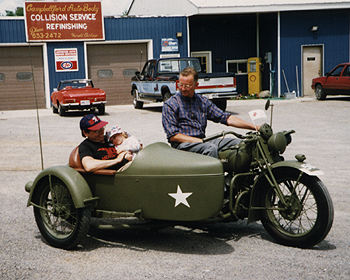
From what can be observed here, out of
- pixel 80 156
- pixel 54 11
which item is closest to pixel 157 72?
pixel 54 11

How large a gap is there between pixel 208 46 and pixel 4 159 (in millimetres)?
19478

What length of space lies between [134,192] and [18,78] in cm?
A: 2165

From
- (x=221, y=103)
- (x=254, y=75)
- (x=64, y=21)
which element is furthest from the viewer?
(x=254, y=75)

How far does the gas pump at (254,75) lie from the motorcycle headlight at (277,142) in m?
23.6

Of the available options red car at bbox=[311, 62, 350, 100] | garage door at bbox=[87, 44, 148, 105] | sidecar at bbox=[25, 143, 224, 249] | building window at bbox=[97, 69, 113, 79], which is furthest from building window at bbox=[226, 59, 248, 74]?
sidecar at bbox=[25, 143, 224, 249]

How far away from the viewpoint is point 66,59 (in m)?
25.1

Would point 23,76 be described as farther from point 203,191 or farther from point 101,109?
point 203,191

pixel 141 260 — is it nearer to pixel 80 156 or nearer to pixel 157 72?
pixel 80 156

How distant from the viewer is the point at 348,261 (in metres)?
4.23

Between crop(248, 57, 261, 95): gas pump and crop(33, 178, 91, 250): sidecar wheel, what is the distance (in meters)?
23.5

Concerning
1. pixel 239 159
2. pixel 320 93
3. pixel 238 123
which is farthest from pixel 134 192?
pixel 320 93

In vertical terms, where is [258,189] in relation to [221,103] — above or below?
above

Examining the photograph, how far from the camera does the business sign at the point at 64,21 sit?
24344mm

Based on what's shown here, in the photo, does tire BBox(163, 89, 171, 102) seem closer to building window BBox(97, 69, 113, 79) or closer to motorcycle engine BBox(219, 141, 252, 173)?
building window BBox(97, 69, 113, 79)
